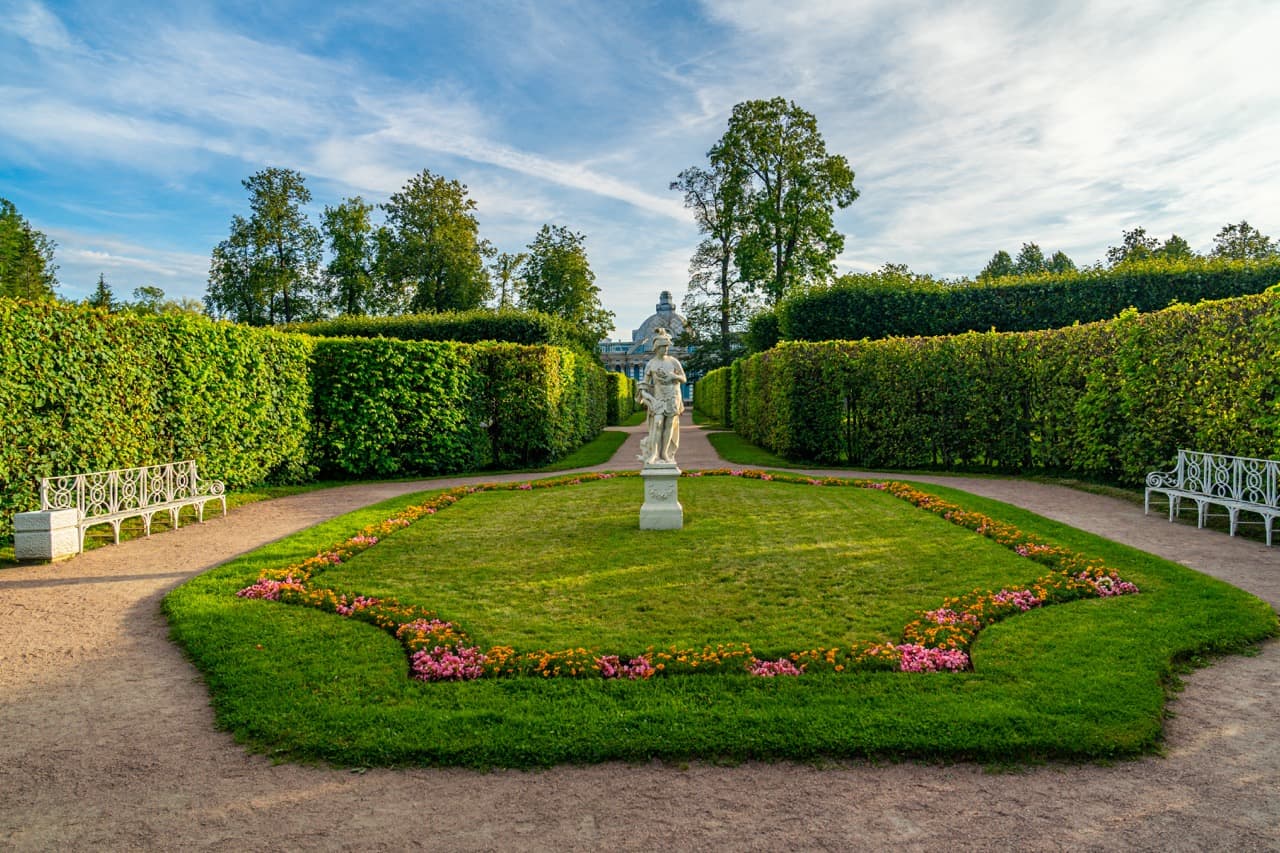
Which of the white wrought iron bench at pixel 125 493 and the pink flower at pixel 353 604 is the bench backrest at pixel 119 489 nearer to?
the white wrought iron bench at pixel 125 493

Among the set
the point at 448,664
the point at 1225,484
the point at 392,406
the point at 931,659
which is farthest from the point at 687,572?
the point at 392,406

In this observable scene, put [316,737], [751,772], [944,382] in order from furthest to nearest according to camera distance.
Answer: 1. [944,382]
2. [316,737]
3. [751,772]

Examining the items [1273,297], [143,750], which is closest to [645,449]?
[143,750]

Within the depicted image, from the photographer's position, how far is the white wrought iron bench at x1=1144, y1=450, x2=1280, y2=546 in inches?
340

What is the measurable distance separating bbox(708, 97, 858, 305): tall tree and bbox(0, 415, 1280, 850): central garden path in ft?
104

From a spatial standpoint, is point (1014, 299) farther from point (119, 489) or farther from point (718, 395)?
point (119, 489)

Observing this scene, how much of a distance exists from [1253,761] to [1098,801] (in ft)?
3.67

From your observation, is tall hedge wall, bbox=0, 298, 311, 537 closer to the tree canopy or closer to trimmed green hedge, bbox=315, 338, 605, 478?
trimmed green hedge, bbox=315, 338, 605, 478

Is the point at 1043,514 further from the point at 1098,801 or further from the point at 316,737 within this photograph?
the point at 316,737

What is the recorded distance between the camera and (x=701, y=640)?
5.36 meters

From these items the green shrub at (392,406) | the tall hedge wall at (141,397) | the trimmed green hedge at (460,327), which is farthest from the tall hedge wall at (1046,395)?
the tall hedge wall at (141,397)

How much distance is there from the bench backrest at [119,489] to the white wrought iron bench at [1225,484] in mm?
15383

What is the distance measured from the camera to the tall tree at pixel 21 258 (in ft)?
156

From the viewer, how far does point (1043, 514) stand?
10.8m
